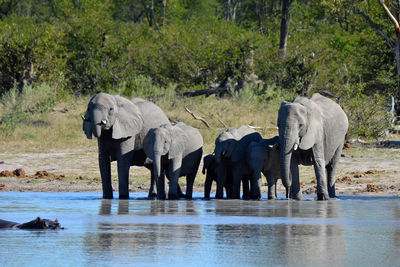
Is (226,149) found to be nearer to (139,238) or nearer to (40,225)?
(40,225)

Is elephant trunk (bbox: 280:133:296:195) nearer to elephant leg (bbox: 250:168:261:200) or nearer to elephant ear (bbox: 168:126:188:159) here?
elephant leg (bbox: 250:168:261:200)

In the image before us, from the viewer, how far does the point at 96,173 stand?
1969 centimetres

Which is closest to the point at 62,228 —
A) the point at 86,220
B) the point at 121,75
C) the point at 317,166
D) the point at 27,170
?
the point at 86,220

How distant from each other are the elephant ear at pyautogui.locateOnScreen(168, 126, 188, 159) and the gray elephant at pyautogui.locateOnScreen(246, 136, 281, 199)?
4.08ft

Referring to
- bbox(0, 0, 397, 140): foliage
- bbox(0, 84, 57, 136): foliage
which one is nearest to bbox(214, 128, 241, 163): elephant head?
bbox(0, 84, 57, 136): foliage

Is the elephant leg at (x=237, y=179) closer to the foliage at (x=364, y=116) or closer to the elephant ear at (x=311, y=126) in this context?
the elephant ear at (x=311, y=126)

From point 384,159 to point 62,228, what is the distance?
12022mm

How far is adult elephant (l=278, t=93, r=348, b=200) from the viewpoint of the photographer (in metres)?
14.9

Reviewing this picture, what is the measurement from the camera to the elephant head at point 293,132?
14.9 meters

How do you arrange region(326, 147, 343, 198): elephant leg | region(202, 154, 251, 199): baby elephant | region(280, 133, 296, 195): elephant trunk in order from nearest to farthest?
region(280, 133, 296, 195): elephant trunk
region(326, 147, 343, 198): elephant leg
region(202, 154, 251, 199): baby elephant

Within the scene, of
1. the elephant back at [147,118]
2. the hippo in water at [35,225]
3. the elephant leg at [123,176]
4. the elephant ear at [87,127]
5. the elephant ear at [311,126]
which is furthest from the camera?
the elephant back at [147,118]

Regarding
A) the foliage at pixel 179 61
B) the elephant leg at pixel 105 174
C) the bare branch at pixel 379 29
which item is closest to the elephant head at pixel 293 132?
the elephant leg at pixel 105 174

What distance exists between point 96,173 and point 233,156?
14.7 ft

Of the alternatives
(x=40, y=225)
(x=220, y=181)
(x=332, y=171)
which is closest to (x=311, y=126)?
(x=332, y=171)
